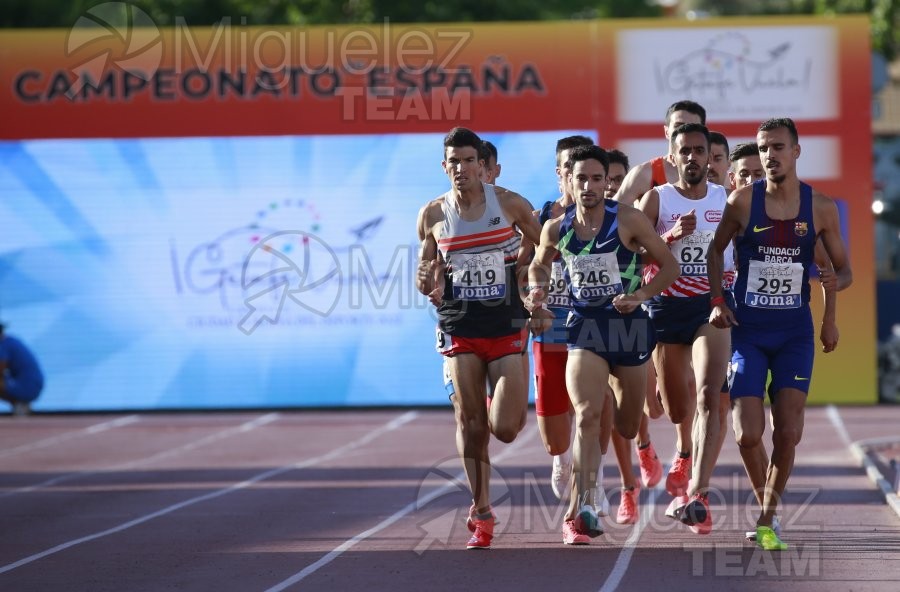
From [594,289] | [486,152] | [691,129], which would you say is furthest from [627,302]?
[486,152]

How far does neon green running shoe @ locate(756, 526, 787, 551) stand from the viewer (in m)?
8.83

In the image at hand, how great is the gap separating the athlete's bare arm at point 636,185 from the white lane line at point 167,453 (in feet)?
21.9

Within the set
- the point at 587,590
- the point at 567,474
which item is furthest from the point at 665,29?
the point at 587,590

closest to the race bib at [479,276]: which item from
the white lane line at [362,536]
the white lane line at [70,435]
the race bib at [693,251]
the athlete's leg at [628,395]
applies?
the athlete's leg at [628,395]

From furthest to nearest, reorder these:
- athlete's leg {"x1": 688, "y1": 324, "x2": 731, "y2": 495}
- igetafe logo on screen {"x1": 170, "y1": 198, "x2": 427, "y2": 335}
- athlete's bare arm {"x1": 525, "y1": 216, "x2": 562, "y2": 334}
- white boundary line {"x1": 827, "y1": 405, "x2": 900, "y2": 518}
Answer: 1. igetafe logo on screen {"x1": 170, "y1": 198, "x2": 427, "y2": 335}
2. white boundary line {"x1": 827, "y1": 405, "x2": 900, "y2": 518}
3. athlete's leg {"x1": 688, "y1": 324, "x2": 731, "y2": 495}
4. athlete's bare arm {"x1": 525, "y1": 216, "x2": 562, "y2": 334}

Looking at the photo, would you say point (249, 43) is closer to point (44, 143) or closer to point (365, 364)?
point (44, 143)

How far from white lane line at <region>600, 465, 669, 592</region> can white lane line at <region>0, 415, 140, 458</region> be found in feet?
30.6

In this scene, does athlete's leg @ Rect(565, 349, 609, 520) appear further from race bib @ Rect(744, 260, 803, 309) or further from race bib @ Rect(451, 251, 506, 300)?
race bib @ Rect(744, 260, 803, 309)

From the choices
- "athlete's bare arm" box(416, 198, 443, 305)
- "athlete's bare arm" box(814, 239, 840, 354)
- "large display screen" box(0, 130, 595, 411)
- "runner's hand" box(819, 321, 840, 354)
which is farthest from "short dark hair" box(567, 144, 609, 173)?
"large display screen" box(0, 130, 595, 411)

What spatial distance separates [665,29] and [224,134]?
6644mm

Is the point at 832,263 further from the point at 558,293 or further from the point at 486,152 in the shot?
the point at 486,152

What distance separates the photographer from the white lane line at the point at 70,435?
1859cm

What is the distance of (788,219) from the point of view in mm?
8883

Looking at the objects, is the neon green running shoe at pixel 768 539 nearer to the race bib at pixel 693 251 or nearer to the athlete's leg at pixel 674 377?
the athlete's leg at pixel 674 377
